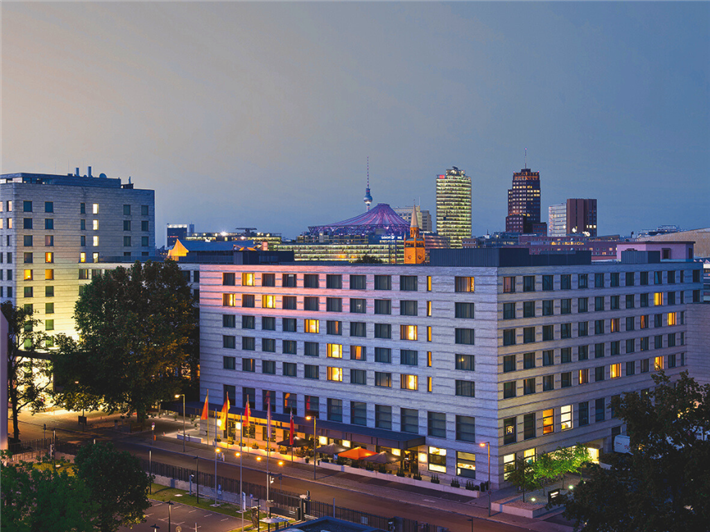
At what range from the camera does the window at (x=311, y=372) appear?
9288 cm

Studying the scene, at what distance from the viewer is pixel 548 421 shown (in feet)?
273

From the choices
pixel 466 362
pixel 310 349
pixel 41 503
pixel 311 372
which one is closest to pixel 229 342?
pixel 310 349

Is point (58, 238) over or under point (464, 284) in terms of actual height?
over

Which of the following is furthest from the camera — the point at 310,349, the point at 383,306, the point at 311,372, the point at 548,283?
the point at 310,349

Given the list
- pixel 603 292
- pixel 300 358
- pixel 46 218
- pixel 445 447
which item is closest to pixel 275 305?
pixel 300 358

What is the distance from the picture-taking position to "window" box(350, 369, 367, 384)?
8831 cm

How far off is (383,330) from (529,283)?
17020mm

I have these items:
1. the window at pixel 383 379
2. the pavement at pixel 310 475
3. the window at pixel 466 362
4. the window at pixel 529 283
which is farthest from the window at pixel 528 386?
the window at pixel 383 379

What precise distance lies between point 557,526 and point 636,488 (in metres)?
20.2

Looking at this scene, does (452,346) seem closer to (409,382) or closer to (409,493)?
(409,382)

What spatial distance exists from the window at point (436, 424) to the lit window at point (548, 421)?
10990 mm

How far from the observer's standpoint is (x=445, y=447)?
8006cm

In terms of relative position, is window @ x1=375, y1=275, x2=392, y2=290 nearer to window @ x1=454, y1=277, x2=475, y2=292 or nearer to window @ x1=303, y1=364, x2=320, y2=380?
window @ x1=454, y1=277, x2=475, y2=292

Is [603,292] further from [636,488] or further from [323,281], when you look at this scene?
[636,488]
